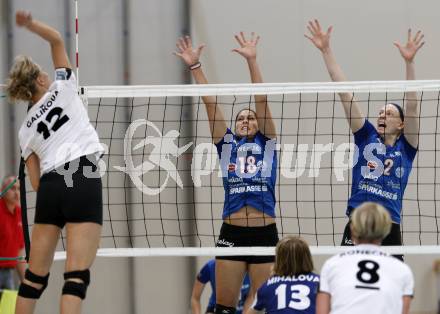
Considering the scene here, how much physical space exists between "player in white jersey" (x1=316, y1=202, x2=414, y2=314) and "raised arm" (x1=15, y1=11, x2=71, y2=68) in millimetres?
1709

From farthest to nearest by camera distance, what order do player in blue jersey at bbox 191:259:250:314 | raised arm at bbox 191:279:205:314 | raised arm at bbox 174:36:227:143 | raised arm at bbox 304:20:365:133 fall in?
raised arm at bbox 191:279:205:314 < player in blue jersey at bbox 191:259:250:314 < raised arm at bbox 174:36:227:143 < raised arm at bbox 304:20:365:133

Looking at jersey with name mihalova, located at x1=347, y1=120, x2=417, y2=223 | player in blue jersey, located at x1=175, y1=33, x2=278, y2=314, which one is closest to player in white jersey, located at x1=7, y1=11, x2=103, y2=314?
player in blue jersey, located at x1=175, y1=33, x2=278, y2=314

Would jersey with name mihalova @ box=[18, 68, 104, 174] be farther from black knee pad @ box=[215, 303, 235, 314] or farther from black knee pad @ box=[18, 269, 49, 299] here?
black knee pad @ box=[215, 303, 235, 314]

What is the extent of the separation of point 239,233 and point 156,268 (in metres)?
2.83

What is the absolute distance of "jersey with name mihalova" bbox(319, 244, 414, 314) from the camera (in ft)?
12.2

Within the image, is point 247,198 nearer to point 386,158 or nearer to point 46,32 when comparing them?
point 386,158

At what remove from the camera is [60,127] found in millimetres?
4418

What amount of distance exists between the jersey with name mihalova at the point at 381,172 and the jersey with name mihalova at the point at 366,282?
67.4 inches

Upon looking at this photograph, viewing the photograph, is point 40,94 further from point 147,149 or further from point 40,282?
point 147,149

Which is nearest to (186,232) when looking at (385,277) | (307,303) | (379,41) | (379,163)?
(379,41)

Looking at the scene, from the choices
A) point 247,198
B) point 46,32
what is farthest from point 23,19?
point 247,198

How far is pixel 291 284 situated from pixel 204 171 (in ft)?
11.7

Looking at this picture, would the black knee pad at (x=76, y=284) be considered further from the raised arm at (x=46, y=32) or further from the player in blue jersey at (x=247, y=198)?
the player in blue jersey at (x=247, y=198)

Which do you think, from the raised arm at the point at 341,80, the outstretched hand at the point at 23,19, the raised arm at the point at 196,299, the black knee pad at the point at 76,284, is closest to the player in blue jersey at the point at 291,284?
the black knee pad at the point at 76,284
